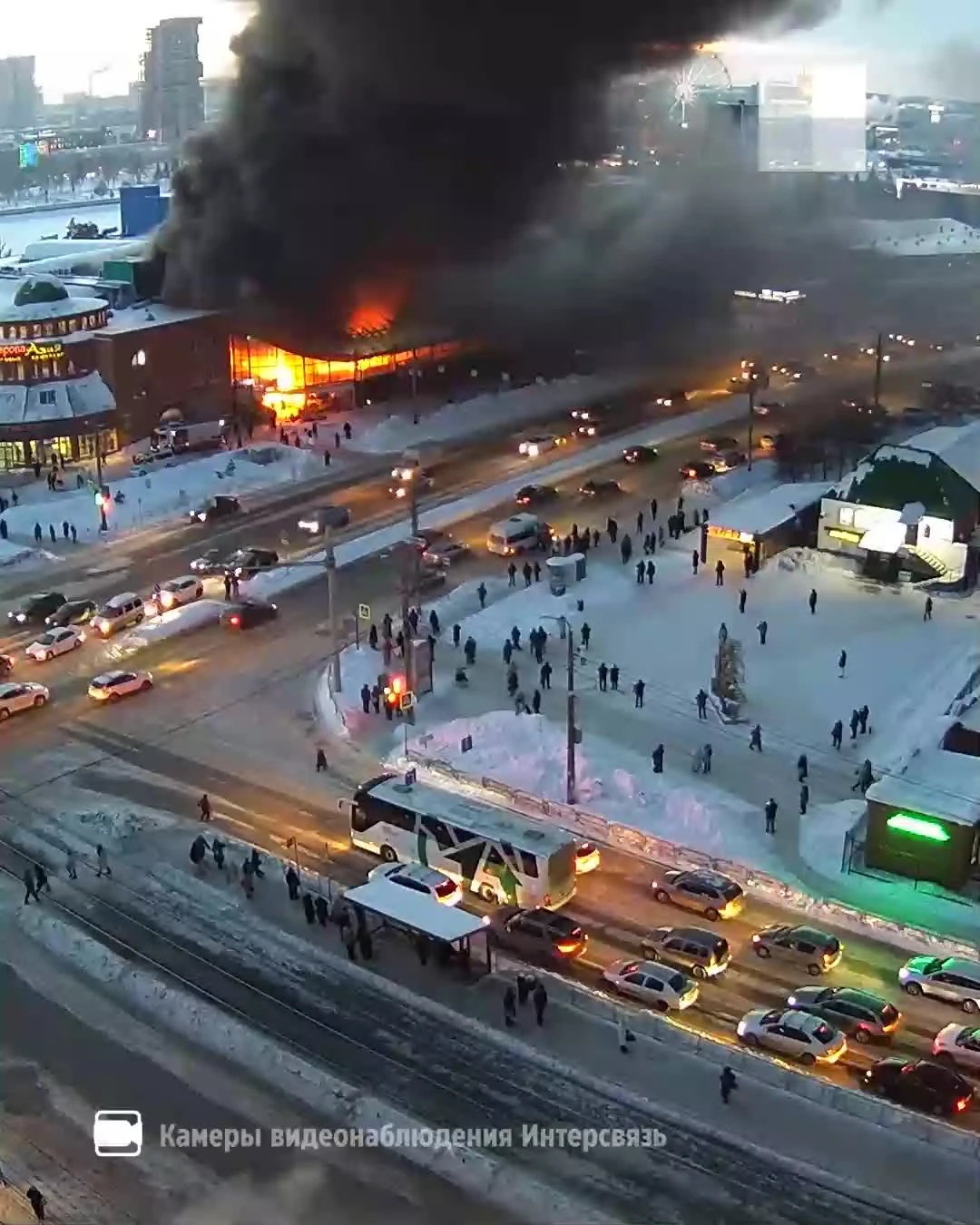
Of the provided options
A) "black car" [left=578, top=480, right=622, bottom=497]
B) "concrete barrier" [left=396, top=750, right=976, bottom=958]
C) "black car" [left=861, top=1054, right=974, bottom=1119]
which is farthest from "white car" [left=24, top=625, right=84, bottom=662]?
"black car" [left=861, top=1054, right=974, bottom=1119]

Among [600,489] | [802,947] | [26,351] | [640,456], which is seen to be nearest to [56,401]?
[26,351]

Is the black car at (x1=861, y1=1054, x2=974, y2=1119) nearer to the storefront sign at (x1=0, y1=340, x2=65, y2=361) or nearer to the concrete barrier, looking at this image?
the concrete barrier

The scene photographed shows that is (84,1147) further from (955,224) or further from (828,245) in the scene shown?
(955,224)

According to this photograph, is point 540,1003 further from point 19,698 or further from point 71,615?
point 71,615

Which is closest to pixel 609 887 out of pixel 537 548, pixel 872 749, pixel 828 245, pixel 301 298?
pixel 872 749

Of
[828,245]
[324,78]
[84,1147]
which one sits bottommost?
[84,1147]

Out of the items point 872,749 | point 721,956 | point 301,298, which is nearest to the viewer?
point 721,956

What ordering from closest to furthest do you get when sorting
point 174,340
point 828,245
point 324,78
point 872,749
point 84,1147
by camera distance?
point 84,1147 → point 872,749 → point 174,340 → point 324,78 → point 828,245
